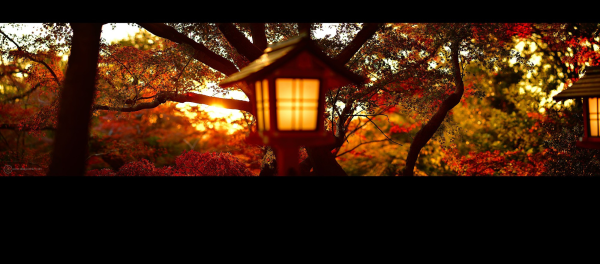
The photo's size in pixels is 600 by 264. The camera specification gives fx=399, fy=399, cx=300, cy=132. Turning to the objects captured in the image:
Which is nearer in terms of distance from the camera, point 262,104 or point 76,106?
point 262,104

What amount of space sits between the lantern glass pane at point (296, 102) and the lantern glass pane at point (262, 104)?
0.11 metres

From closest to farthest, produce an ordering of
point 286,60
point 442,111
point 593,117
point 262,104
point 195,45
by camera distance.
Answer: point 286,60
point 262,104
point 593,117
point 195,45
point 442,111

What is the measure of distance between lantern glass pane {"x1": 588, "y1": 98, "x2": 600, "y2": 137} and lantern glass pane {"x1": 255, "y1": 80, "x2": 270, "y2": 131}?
3638 millimetres

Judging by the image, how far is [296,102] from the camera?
9.09 feet

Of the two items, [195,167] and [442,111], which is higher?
[442,111]

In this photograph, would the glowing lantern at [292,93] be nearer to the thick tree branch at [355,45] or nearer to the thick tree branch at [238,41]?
the thick tree branch at [238,41]

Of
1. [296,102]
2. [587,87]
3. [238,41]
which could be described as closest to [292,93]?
[296,102]

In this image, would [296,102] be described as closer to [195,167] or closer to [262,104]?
[262,104]

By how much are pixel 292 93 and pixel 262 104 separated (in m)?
0.28

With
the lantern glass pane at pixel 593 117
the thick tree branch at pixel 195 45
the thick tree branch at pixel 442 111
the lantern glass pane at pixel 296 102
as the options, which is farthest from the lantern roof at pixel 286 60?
the thick tree branch at pixel 442 111
